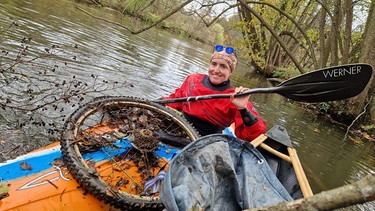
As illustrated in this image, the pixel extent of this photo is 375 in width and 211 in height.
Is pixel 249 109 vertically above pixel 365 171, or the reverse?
pixel 249 109

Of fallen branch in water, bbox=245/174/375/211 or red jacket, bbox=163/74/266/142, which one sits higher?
fallen branch in water, bbox=245/174/375/211

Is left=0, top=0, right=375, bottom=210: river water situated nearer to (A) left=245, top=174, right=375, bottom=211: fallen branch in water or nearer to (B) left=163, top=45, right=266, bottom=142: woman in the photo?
(B) left=163, top=45, right=266, bottom=142: woman

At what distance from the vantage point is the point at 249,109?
3186 mm

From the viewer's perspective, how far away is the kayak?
2.10 metres

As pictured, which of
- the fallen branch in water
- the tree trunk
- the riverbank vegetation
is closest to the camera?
the fallen branch in water

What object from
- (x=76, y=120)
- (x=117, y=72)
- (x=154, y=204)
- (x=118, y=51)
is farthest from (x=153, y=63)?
(x=154, y=204)

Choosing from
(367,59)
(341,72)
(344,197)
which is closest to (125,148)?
(344,197)

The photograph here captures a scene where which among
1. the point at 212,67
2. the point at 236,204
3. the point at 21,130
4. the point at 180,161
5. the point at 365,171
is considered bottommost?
the point at 21,130

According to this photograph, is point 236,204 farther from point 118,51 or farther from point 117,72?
point 118,51

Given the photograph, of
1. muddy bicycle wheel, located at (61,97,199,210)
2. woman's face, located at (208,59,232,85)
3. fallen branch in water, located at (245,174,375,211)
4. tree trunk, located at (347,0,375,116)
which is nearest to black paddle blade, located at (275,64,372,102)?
woman's face, located at (208,59,232,85)

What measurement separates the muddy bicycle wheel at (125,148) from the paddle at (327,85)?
586 mm

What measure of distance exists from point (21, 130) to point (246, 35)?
14.8 metres

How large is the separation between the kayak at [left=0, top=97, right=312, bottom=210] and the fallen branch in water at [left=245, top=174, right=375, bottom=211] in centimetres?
80

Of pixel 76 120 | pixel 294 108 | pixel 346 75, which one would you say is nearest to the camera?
pixel 76 120
